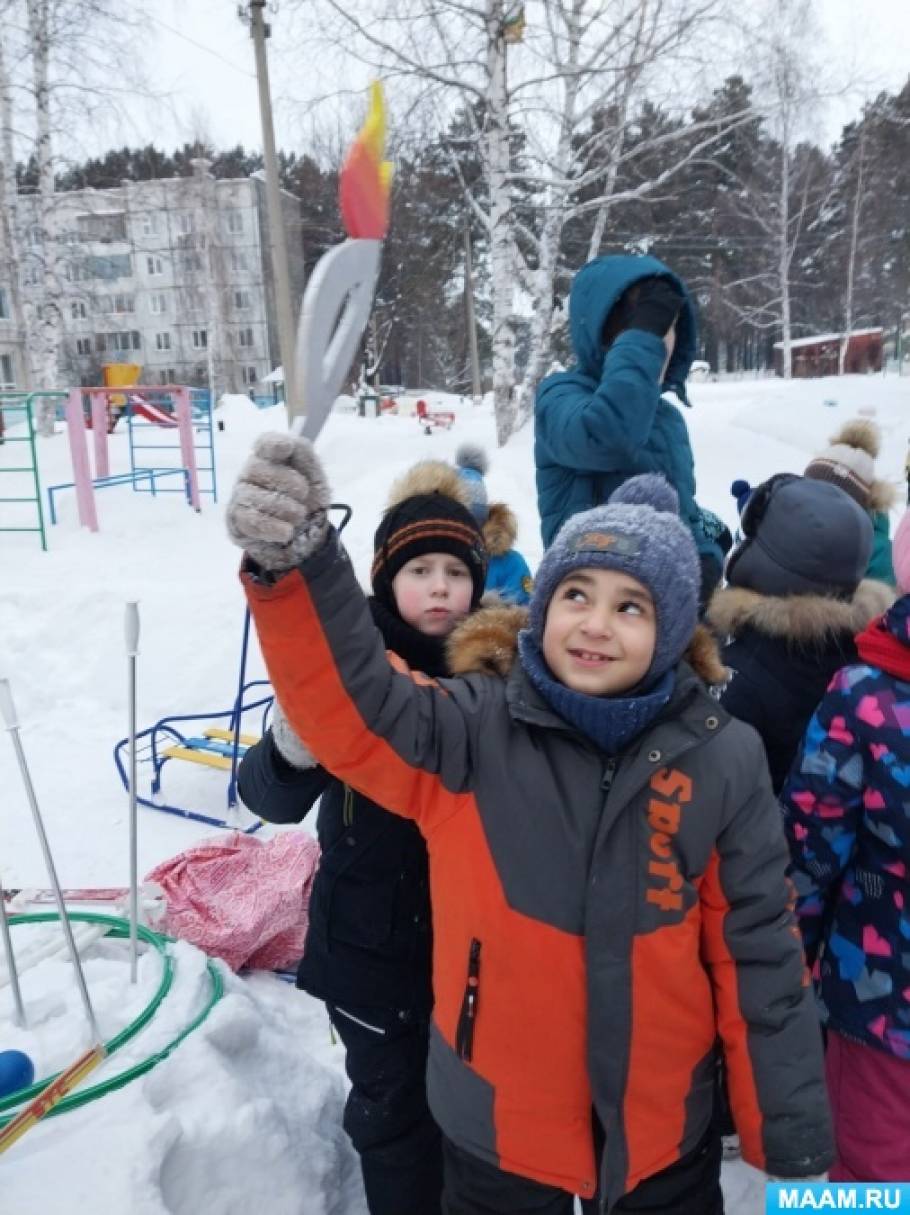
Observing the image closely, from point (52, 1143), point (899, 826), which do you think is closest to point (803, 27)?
point (899, 826)

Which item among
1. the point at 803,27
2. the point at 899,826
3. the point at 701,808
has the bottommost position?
the point at 899,826

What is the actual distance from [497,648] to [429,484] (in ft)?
2.12

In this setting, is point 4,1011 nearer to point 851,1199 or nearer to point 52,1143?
point 52,1143

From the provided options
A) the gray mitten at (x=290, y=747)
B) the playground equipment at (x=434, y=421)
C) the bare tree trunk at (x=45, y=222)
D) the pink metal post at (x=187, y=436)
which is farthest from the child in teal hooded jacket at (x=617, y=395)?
the bare tree trunk at (x=45, y=222)

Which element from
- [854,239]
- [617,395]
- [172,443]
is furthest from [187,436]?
[854,239]

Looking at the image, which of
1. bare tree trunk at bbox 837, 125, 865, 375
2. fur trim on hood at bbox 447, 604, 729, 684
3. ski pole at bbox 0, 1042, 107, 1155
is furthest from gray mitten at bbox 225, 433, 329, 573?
bare tree trunk at bbox 837, 125, 865, 375

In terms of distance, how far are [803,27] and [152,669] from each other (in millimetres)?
13483

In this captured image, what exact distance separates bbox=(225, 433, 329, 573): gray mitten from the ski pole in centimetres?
130

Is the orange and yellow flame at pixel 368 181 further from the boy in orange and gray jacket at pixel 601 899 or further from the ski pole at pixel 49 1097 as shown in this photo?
the ski pole at pixel 49 1097

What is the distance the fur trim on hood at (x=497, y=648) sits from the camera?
153 centimetres

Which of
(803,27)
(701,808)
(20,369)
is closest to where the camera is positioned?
(701,808)

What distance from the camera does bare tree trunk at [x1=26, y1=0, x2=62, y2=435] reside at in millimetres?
13883

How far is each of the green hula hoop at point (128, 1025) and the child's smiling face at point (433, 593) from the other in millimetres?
1162

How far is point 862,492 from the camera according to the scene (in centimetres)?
296
